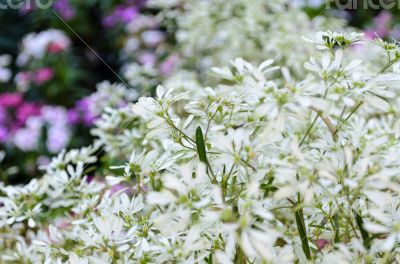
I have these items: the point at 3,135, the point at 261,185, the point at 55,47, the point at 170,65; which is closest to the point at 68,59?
the point at 55,47

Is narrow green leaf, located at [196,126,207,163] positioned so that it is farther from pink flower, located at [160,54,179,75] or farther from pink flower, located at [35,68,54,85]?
pink flower, located at [35,68,54,85]

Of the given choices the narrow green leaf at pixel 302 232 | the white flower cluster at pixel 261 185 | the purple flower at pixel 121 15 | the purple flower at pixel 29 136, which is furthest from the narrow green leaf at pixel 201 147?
the purple flower at pixel 121 15

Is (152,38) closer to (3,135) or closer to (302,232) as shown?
(3,135)

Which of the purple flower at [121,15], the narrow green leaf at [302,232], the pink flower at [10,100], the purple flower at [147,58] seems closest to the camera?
the narrow green leaf at [302,232]

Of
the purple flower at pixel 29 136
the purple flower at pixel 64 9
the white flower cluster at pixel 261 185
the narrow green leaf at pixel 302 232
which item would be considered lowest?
the purple flower at pixel 29 136

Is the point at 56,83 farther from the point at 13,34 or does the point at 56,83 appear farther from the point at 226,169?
the point at 226,169

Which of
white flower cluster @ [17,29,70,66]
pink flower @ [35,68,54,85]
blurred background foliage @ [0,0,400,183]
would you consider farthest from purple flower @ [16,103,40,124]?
white flower cluster @ [17,29,70,66]

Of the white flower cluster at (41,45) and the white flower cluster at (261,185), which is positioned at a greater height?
the white flower cluster at (261,185)

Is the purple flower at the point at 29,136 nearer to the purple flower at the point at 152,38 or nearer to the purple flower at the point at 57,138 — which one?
the purple flower at the point at 57,138

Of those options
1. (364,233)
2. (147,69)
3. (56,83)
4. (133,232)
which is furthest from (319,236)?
(56,83)

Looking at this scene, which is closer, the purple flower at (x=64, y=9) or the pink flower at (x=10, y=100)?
the pink flower at (x=10, y=100)
